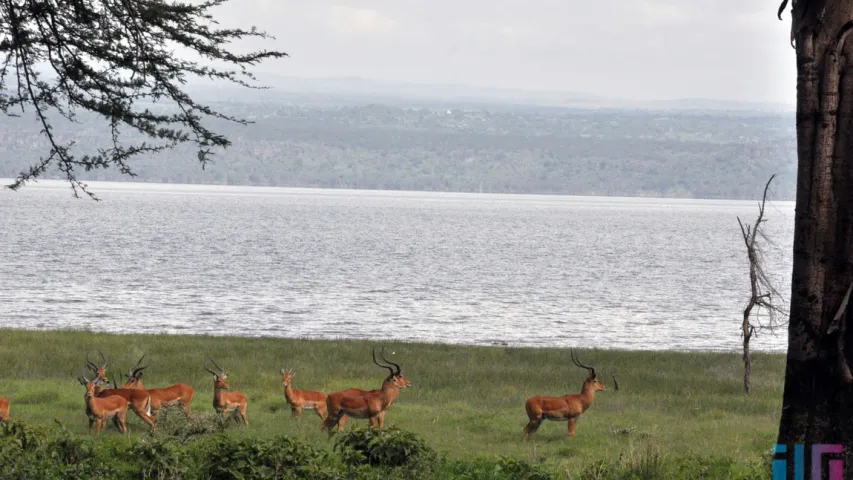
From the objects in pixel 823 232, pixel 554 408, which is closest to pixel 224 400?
pixel 554 408

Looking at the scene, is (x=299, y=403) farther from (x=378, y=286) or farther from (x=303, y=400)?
(x=378, y=286)

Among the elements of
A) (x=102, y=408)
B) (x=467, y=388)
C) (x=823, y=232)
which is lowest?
(x=467, y=388)

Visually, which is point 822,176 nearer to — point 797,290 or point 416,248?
point 797,290

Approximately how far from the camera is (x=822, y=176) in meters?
7.97

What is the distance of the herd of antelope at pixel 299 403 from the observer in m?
14.1

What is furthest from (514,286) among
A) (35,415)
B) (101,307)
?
(35,415)

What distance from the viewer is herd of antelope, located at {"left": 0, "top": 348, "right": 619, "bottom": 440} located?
46.4 ft

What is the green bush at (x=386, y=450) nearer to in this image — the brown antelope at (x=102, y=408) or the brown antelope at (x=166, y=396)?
the brown antelope at (x=102, y=408)

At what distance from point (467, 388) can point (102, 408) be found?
10.0 m

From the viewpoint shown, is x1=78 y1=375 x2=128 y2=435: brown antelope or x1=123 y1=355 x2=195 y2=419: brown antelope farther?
x1=123 y1=355 x2=195 y2=419: brown antelope

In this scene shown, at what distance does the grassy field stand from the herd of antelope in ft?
0.93

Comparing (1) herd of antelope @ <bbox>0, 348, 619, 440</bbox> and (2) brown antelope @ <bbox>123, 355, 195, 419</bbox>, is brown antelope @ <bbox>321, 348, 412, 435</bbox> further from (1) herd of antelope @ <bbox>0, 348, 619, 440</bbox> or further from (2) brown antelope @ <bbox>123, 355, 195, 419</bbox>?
(2) brown antelope @ <bbox>123, 355, 195, 419</bbox>

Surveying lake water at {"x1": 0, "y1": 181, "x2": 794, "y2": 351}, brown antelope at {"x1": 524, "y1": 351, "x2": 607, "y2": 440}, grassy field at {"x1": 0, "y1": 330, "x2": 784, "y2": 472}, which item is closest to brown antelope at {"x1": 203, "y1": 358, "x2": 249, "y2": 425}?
grassy field at {"x1": 0, "y1": 330, "x2": 784, "y2": 472}

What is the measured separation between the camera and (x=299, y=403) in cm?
1561
